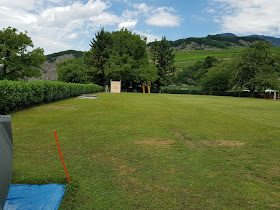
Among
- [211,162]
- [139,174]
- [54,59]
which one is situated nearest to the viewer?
[139,174]

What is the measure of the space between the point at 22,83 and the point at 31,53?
119ft

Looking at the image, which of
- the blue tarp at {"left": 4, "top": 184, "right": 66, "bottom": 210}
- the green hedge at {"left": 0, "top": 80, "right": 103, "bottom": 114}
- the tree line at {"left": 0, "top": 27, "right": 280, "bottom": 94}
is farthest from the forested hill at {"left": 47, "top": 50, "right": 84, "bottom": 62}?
the blue tarp at {"left": 4, "top": 184, "right": 66, "bottom": 210}

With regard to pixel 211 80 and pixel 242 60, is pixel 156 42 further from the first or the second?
pixel 242 60

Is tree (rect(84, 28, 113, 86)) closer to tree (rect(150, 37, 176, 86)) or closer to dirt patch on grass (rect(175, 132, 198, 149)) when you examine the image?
tree (rect(150, 37, 176, 86))

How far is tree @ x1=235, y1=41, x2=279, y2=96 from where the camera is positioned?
45.9 metres

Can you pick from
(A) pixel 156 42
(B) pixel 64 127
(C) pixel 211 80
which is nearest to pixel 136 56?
(A) pixel 156 42

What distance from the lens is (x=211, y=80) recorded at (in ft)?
196

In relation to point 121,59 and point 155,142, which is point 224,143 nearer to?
point 155,142

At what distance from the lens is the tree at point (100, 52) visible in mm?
57562

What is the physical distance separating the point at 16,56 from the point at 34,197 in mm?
45177

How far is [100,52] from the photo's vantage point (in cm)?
5841

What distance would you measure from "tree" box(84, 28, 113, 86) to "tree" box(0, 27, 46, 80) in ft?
50.7

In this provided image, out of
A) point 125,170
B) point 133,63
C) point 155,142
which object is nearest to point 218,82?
point 133,63

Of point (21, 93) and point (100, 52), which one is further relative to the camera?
point (100, 52)
